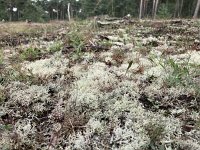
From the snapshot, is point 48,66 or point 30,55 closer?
point 48,66

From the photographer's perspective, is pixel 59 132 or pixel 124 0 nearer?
pixel 59 132

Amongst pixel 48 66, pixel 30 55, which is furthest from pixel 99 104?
pixel 30 55

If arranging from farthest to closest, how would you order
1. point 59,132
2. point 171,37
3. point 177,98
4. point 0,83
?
1. point 171,37
2. point 0,83
3. point 177,98
4. point 59,132

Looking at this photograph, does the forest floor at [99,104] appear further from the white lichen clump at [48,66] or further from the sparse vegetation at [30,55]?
the sparse vegetation at [30,55]

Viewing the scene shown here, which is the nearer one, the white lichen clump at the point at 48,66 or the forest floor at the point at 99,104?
the forest floor at the point at 99,104

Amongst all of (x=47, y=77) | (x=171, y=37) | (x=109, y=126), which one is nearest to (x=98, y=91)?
(x=109, y=126)

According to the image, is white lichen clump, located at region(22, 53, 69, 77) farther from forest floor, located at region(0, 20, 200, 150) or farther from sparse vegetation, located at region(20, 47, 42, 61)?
sparse vegetation, located at region(20, 47, 42, 61)

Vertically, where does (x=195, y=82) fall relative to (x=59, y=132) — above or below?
above

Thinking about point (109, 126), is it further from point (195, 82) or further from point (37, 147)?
point (195, 82)

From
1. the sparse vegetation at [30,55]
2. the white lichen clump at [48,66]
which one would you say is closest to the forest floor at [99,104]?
the white lichen clump at [48,66]

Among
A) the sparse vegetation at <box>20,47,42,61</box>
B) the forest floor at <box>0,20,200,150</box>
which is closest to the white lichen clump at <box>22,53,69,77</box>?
the forest floor at <box>0,20,200,150</box>

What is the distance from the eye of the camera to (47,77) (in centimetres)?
557

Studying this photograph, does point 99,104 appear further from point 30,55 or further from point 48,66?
point 30,55

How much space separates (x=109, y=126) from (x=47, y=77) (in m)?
2.06
